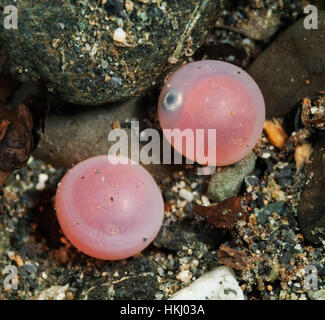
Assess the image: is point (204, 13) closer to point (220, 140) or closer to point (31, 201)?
point (220, 140)

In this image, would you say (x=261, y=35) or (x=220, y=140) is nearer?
(x=220, y=140)

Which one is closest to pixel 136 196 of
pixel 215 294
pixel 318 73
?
pixel 215 294

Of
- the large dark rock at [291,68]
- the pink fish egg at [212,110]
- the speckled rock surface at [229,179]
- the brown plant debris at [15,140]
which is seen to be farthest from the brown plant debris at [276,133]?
the brown plant debris at [15,140]

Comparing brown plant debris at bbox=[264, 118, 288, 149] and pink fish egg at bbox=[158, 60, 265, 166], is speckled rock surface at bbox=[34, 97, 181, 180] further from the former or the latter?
brown plant debris at bbox=[264, 118, 288, 149]

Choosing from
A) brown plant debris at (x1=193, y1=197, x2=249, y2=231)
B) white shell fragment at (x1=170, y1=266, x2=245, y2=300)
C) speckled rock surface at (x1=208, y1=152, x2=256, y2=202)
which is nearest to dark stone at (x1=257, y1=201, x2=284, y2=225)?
brown plant debris at (x1=193, y1=197, x2=249, y2=231)

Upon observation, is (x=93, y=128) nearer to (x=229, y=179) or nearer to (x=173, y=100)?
(x=173, y=100)

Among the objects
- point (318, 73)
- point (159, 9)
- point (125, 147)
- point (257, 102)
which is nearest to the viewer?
point (159, 9)

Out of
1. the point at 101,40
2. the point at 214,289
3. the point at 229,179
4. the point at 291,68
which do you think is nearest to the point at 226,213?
the point at 229,179
